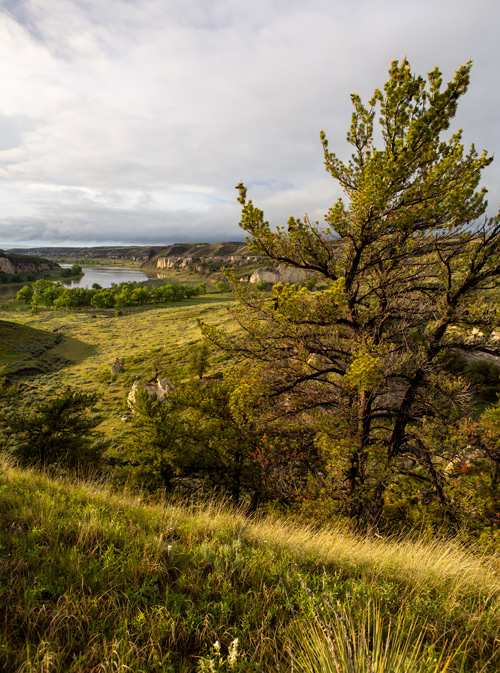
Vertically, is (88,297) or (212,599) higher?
(212,599)

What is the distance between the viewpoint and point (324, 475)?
9.89m

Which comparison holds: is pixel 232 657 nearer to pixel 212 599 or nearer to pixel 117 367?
pixel 212 599

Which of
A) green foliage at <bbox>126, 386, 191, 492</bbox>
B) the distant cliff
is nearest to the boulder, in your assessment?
green foliage at <bbox>126, 386, 191, 492</bbox>

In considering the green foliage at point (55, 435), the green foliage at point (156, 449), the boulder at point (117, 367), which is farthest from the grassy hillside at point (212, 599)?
the boulder at point (117, 367)

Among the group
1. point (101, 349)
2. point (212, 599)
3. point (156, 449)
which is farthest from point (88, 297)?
point (212, 599)

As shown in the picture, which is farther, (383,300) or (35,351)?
(35,351)

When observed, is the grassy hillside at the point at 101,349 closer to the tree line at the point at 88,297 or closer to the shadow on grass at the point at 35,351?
the shadow on grass at the point at 35,351

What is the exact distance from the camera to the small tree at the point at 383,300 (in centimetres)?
564

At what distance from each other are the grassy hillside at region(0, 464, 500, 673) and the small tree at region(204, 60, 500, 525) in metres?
2.94

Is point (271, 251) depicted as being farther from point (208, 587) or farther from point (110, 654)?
point (110, 654)

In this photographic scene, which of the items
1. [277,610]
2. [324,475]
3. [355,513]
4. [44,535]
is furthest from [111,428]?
[277,610]

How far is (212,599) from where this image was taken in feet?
9.43

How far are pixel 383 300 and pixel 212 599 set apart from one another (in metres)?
6.76

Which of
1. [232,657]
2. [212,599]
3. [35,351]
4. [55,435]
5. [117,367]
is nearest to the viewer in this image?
[232,657]
